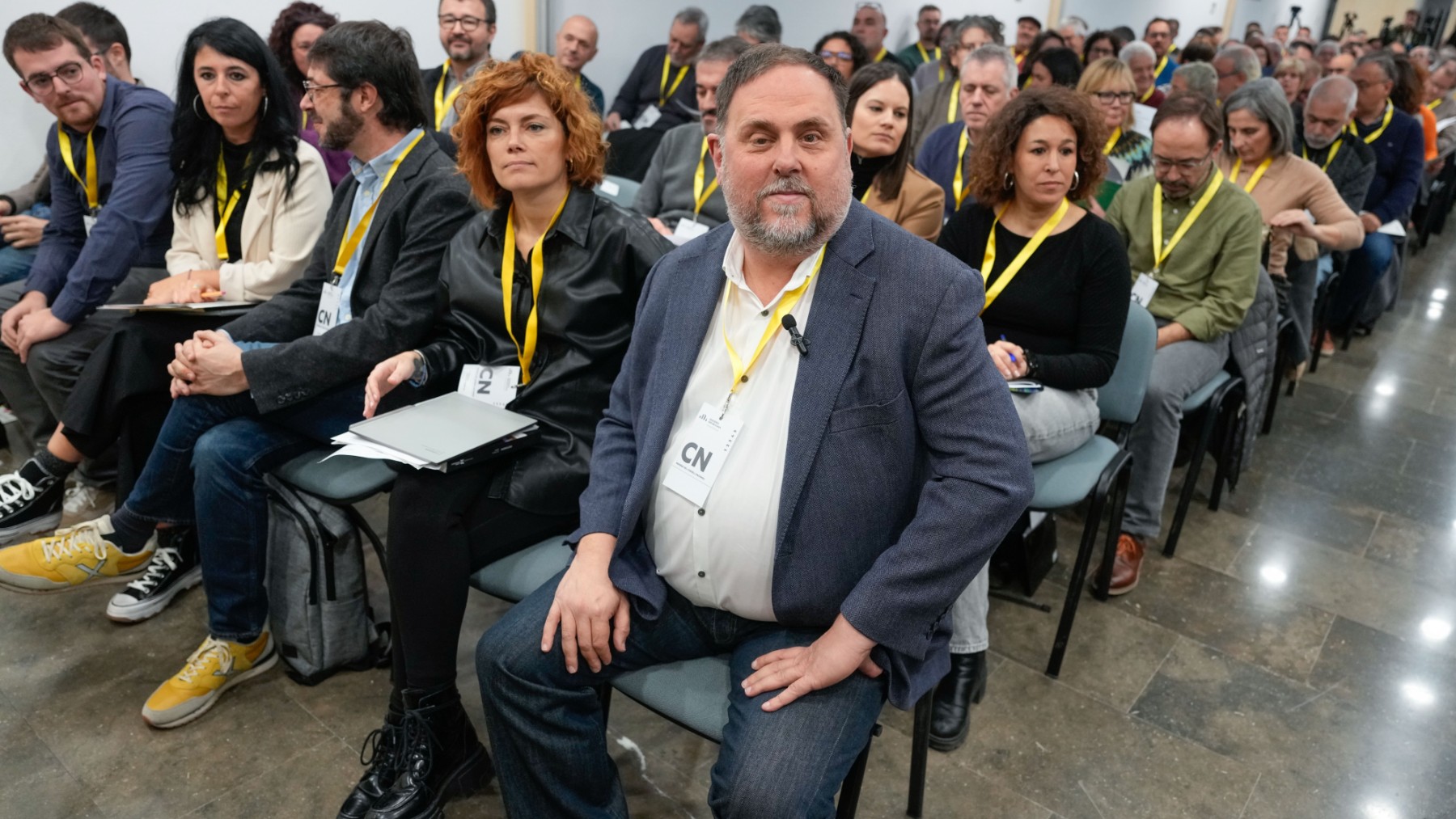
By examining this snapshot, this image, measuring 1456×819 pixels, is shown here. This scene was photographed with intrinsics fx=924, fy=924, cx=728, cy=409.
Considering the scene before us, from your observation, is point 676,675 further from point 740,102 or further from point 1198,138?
point 1198,138

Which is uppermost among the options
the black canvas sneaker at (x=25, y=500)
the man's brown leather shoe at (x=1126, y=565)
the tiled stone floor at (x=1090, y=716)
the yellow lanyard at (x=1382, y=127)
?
the yellow lanyard at (x=1382, y=127)

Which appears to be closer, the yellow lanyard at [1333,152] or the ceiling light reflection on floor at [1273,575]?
the ceiling light reflection on floor at [1273,575]

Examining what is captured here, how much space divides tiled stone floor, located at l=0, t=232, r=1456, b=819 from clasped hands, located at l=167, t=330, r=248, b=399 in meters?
0.68

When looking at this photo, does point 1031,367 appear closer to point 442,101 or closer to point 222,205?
point 222,205

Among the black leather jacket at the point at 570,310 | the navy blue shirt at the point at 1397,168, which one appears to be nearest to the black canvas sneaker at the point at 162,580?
the black leather jacket at the point at 570,310

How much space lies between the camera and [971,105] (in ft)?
12.0

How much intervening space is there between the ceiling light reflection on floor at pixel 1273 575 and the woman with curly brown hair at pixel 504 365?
2048 mm

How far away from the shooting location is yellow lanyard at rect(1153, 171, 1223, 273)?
2757mm

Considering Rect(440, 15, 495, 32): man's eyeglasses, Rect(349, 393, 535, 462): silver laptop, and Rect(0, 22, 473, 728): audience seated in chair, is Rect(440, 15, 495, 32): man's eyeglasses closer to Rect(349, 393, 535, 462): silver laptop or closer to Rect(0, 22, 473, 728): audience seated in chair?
Rect(0, 22, 473, 728): audience seated in chair

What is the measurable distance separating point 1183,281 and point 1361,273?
2.52 meters

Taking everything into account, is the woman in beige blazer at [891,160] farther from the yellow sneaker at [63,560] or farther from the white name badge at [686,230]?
the yellow sneaker at [63,560]

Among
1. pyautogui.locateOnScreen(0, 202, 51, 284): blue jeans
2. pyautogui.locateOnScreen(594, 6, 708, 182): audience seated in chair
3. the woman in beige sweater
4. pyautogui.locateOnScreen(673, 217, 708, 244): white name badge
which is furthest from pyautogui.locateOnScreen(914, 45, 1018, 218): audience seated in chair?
pyautogui.locateOnScreen(0, 202, 51, 284): blue jeans

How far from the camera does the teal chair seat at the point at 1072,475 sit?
2047mm

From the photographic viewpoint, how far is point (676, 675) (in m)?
1.44
